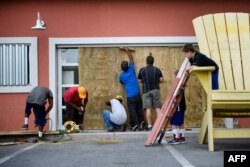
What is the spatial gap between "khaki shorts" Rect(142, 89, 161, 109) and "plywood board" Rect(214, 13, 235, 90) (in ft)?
10.4

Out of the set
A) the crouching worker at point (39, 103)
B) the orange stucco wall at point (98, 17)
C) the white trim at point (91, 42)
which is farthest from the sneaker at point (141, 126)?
the crouching worker at point (39, 103)

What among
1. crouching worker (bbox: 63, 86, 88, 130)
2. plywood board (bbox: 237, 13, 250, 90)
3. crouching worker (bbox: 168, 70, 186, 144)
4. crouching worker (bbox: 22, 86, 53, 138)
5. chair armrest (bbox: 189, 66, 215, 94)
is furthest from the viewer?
crouching worker (bbox: 63, 86, 88, 130)

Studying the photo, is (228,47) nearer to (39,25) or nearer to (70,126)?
(70,126)

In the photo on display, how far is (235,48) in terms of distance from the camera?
920 centimetres

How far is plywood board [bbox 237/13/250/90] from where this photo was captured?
909cm

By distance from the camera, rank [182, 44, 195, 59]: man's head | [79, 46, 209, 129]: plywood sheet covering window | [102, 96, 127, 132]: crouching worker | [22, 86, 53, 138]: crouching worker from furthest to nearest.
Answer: [79, 46, 209, 129]: plywood sheet covering window < [102, 96, 127, 132]: crouching worker < [22, 86, 53, 138]: crouching worker < [182, 44, 195, 59]: man's head

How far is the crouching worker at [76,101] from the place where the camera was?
40.3 feet

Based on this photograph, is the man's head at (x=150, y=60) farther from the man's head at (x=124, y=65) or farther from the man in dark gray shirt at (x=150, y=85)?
the man's head at (x=124, y=65)

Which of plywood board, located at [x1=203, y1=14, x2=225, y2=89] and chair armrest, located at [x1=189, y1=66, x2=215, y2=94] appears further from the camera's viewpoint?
plywood board, located at [x1=203, y1=14, x2=225, y2=89]

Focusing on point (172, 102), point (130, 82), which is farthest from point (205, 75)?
point (130, 82)

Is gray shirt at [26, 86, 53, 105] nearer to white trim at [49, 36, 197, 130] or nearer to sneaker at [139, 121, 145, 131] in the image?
white trim at [49, 36, 197, 130]

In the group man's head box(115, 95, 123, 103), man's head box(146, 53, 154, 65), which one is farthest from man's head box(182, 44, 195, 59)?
man's head box(115, 95, 123, 103)

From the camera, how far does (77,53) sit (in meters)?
13.1

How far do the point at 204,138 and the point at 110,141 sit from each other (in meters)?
2.11
